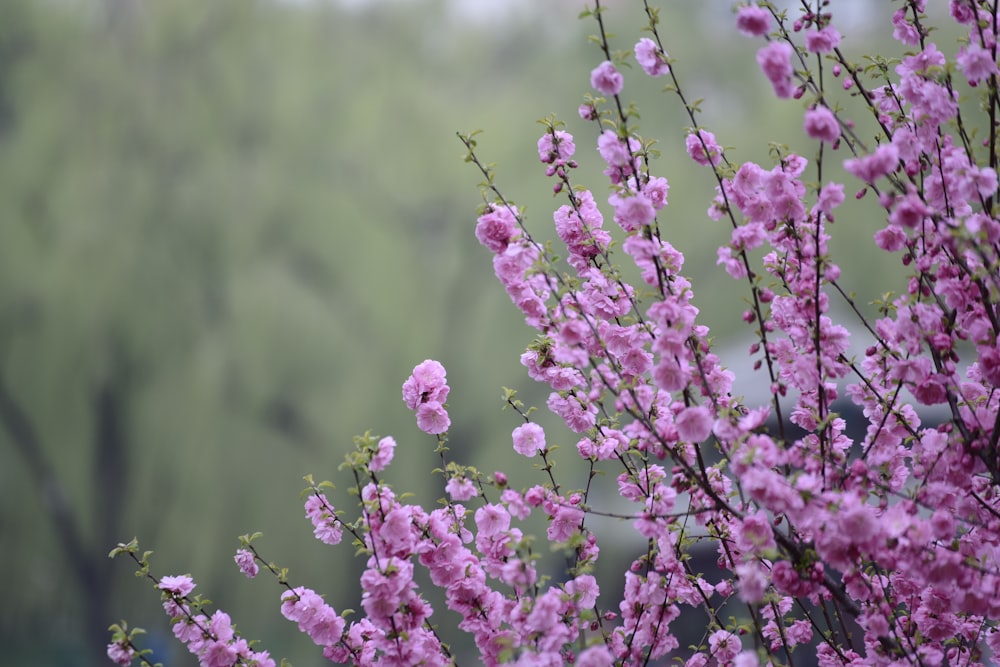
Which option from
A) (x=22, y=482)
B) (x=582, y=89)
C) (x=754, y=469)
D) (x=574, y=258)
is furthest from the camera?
(x=582, y=89)

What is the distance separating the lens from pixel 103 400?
386cm

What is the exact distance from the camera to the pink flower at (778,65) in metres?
0.92

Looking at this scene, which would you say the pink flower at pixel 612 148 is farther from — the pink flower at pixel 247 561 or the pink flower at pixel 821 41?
the pink flower at pixel 247 561

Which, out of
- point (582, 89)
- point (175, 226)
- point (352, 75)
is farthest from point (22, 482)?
point (582, 89)

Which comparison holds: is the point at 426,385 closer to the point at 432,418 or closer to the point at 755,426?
the point at 432,418

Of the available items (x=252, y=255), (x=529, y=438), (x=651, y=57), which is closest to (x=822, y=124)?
(x=651, y=57)

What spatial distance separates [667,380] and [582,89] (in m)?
3.33

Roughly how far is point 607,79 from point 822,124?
22 cm

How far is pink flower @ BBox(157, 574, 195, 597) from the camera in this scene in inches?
42.1

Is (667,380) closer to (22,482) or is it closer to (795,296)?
(795,296)

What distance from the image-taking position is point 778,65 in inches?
36.3

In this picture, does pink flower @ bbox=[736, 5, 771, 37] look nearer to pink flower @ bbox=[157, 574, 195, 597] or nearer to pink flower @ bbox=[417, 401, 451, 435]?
pink flower @ bbox=[417, 401, 451, 435]

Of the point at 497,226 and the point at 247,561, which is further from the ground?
the point at 497,226

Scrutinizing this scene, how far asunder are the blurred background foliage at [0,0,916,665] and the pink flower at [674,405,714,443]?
9.00 ft
